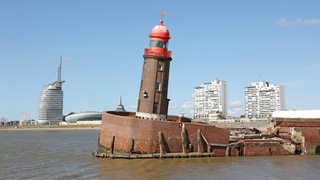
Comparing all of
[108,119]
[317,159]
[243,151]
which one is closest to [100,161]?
[108,119]

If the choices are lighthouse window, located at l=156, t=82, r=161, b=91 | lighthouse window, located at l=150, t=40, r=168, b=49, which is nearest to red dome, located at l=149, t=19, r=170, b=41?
lighthouse window, located at l=150, t=40, r=168, b=49

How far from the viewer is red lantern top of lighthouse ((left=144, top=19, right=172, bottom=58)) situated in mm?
36969

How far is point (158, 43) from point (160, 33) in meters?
0.90

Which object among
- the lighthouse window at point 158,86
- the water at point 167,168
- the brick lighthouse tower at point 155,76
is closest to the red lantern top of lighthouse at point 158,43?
the brick lighthouse tower at point 155,76

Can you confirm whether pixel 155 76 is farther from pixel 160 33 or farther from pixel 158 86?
pixel 160 33

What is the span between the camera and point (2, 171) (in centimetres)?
2820

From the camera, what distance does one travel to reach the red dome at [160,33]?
3697 centimetres

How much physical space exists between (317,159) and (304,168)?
19.8 ft

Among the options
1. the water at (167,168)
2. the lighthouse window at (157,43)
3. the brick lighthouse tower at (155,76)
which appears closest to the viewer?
the water at (167,168)

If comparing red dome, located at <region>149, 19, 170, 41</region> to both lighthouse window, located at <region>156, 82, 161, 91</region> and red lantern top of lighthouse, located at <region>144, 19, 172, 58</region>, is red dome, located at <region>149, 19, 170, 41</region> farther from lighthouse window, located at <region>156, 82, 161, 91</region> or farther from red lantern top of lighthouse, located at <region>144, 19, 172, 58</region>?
lighthouse window, located at <region>156, 82, 161, 91</region>

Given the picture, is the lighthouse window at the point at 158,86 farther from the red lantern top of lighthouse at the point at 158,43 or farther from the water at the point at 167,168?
the water at the point at 167,168

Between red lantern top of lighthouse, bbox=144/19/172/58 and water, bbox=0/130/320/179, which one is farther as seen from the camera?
red lantern top of lighthouse, bbox=144/19/172/58

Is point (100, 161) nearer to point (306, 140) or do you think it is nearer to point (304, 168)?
point (304, 168)

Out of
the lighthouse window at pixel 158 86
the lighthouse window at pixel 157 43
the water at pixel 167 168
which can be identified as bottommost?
the water at pixel 167 168
